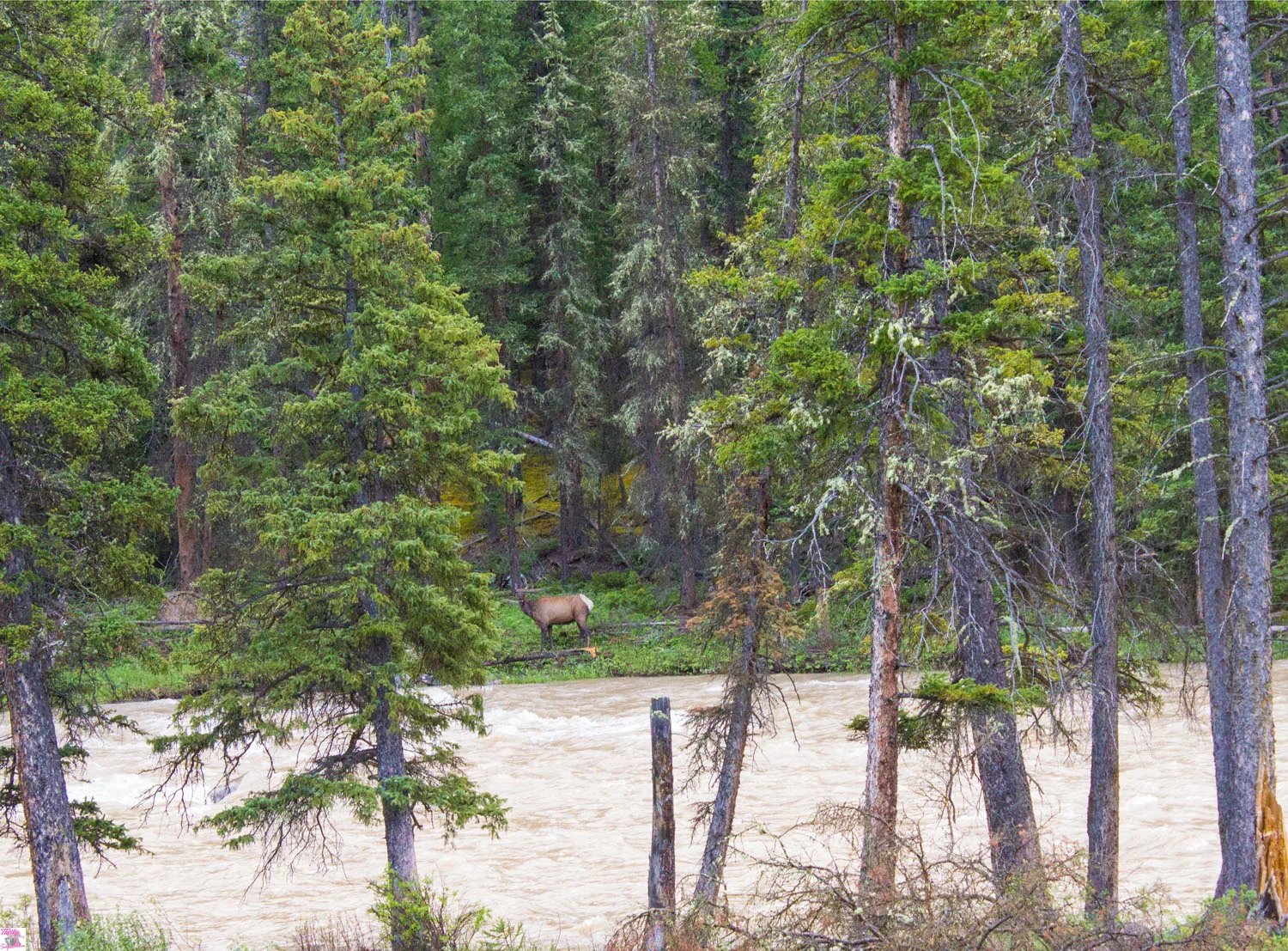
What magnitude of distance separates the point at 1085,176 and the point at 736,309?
385cm

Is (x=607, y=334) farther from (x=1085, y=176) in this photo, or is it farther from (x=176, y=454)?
(x=1085, y=176)

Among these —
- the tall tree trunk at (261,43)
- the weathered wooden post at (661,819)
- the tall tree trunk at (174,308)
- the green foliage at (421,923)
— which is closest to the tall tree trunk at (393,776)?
the green foliage at (421,923)

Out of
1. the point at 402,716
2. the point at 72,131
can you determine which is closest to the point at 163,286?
the point at 72,131

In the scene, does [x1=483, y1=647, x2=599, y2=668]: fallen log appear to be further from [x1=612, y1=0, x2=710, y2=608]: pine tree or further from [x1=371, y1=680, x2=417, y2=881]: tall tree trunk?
[x1=371, y1=680, x2=417, y2=881]: tall tree trunk

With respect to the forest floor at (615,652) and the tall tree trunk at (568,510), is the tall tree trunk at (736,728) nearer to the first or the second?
the forest floor at (615,652)

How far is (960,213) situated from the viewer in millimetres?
9258

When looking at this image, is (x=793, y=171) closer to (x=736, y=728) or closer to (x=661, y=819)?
(x=736, y=728)

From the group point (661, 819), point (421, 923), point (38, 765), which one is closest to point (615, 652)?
point (661, 819)

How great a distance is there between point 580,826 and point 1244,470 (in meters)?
10.5

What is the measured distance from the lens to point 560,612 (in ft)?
92.8

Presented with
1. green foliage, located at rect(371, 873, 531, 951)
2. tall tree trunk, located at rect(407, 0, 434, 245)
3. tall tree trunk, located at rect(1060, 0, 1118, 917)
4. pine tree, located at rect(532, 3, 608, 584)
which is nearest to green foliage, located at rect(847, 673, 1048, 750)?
tall tree trunk, located at rect(1060, 0, 1118, 917)

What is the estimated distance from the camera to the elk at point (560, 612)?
2827cm

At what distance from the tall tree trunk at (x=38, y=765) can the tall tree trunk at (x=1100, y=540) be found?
951 centimetres

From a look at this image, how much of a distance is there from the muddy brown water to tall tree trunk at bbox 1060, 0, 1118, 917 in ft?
1.89
